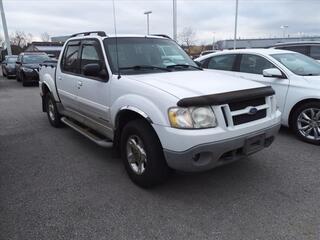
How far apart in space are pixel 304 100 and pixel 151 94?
336 centimetres

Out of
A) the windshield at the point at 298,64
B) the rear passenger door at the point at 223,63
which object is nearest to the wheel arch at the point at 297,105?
the windshield at the point at 298,64

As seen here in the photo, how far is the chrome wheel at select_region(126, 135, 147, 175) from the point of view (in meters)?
3.41

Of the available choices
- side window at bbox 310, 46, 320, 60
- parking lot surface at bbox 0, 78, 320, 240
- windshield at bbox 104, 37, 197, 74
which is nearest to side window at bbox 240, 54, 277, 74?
parking lot surface at bbox 0, 78, 320, 240

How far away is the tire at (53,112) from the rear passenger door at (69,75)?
2.23 ft

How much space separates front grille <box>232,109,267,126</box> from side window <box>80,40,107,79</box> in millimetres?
1902

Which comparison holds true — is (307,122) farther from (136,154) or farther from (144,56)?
(136,154)

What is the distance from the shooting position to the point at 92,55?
4.39 meters

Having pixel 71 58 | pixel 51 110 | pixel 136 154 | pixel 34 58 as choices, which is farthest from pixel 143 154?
pixel 34 58

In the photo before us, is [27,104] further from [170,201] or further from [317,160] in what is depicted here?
[317,160]

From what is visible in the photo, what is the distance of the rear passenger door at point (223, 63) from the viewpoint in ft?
21.2

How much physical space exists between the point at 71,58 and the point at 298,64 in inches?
175

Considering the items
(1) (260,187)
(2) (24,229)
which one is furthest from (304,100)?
(2) (24,229)

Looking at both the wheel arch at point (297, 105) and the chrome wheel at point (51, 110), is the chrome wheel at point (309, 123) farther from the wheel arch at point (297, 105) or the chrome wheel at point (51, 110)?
the chrome wheel at point (51, 110)

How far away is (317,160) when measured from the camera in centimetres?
433
